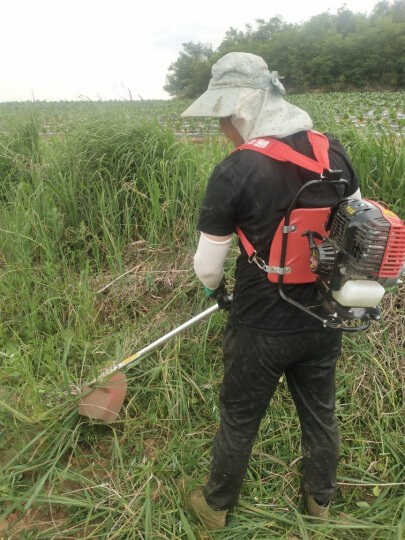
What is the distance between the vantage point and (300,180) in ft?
4.33

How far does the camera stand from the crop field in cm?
177

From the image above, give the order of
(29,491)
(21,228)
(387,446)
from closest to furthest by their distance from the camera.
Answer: (29,491) < (387,446) < (21,228)

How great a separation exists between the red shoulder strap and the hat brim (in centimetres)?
16

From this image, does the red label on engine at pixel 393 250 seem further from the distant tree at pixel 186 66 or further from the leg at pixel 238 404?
the distant tree at pixel 186 66

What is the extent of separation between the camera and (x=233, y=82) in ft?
4.65

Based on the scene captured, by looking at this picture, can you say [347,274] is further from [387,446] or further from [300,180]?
[387,446]

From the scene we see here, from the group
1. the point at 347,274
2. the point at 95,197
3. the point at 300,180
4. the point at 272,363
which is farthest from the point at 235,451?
the point at 95,197

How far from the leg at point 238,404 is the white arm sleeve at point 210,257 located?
10.1 inches

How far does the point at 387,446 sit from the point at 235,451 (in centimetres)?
102

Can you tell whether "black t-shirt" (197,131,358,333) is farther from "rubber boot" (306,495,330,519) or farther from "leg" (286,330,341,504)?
"rubber boot" (306,495,330,519)

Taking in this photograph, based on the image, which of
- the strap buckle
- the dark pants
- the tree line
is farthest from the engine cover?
the tree line

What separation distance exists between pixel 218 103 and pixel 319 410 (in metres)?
1.35

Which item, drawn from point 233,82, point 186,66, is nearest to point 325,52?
point 186,66

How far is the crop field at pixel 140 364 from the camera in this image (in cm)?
177
